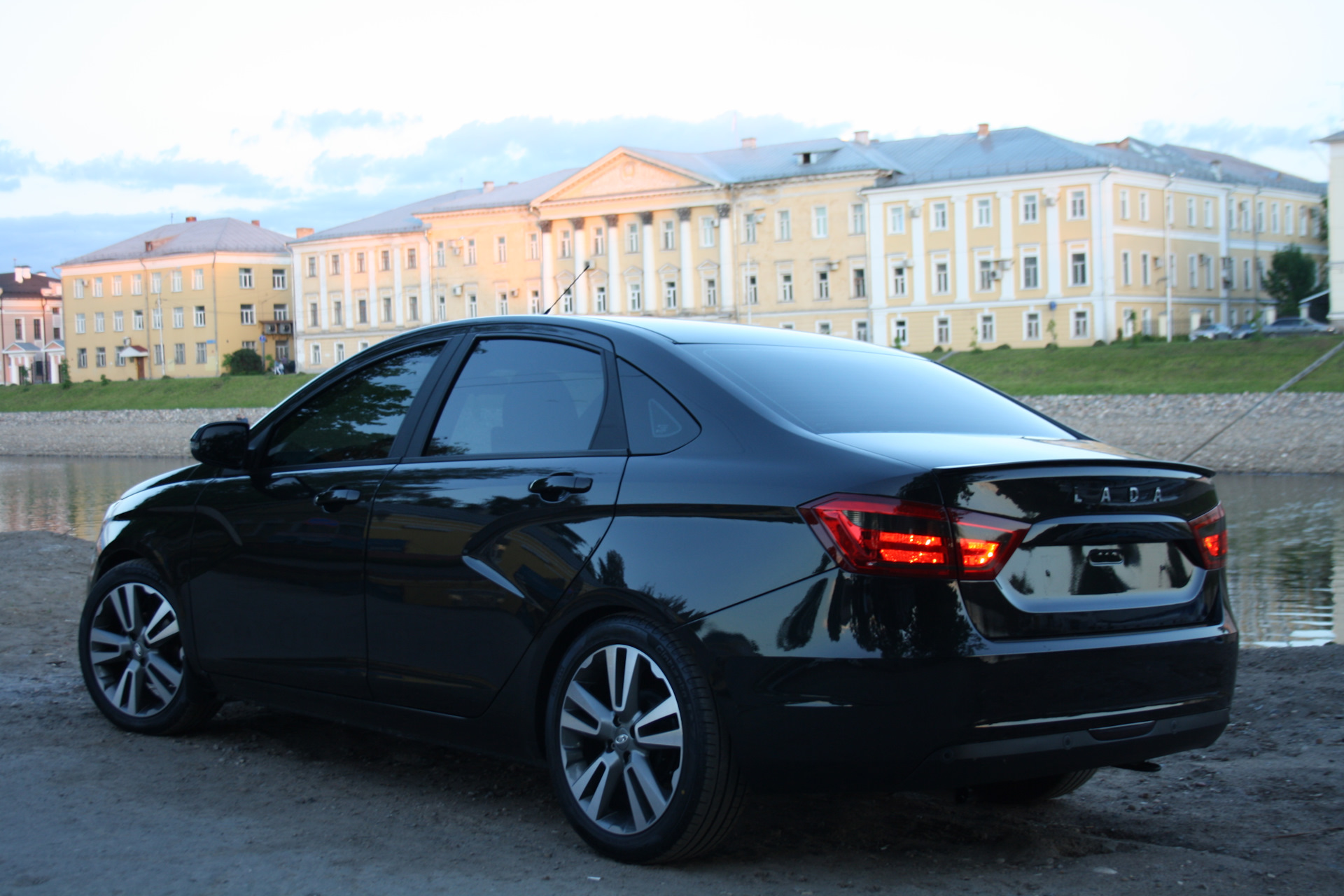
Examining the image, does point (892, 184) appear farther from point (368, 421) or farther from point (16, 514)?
point (368, 421)

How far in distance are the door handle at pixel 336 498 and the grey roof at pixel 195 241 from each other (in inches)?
4290

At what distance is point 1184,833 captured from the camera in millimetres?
4223

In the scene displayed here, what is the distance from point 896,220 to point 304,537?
78.8m

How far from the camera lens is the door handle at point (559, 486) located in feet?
13.1

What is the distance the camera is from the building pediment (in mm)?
87000

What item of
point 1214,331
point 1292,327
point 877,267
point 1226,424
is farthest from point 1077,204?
point 1226,424

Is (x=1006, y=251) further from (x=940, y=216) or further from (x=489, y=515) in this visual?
(x=489, y=515)

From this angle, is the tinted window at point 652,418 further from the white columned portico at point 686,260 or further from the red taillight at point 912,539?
the white columned portico at point 686,260

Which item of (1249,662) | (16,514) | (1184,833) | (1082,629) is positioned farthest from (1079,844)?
(16,514)

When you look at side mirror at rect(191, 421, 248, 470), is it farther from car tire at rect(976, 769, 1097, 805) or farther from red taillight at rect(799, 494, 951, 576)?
car tire at rect(976, 769, 1097, 805)

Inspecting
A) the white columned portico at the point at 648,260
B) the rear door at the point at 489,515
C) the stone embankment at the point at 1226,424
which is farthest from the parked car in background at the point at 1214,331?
the rear door at the point at 489,515

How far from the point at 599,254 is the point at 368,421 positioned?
87.6 meters

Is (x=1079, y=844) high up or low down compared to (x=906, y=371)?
down

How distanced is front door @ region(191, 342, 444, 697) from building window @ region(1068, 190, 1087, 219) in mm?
74764
